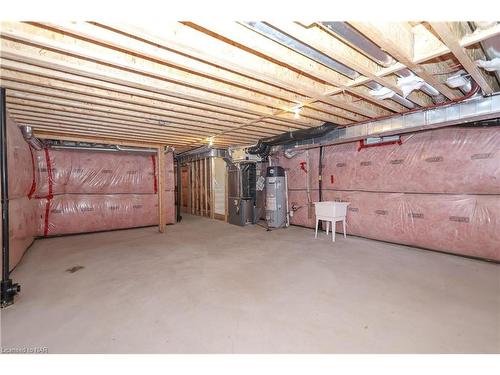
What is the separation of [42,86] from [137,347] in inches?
108

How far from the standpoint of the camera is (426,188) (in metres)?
3.80

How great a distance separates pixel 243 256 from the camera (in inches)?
144

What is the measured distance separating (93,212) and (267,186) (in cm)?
424

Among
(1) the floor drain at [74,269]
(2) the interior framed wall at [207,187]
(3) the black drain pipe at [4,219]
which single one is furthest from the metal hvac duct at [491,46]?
(2) the interior framed wall at [207,187]

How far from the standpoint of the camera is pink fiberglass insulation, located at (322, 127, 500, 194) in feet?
10.6

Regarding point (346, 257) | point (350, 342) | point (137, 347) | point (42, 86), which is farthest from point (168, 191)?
point (350, 342)

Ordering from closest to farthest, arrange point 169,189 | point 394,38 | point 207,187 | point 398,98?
point 394,38 < point 398,98 < point 169,189 < point 207,187

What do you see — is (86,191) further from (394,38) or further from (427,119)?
(427,119)

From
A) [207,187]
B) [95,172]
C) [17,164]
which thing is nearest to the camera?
[17,164]

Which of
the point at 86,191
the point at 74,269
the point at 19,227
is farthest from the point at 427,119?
the point at 86,191

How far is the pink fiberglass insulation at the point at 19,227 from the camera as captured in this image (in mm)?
3139

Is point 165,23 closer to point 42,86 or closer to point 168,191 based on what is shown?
point 42,86

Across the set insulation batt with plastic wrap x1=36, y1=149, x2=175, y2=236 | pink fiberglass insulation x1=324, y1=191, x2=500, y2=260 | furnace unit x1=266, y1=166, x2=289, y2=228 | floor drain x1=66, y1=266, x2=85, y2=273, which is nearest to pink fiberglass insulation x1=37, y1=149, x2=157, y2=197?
insulation batt with plastic wrap x1=36, y1=149, x2=175, y2=236

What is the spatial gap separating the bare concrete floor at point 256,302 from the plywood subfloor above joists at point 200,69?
2153mm
